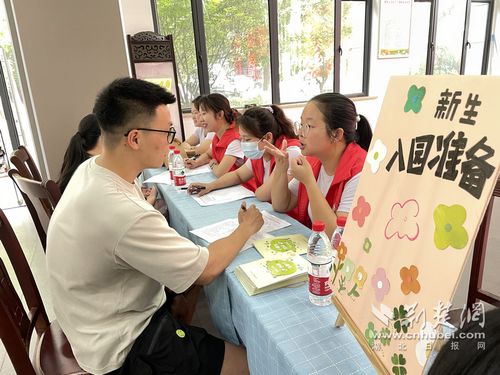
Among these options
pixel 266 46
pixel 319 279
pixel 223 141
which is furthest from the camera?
pixel 266 46

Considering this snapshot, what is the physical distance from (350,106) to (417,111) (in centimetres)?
82

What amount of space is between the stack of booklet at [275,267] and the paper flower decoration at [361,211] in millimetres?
314

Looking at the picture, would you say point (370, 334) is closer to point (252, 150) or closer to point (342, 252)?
point (342, 252)

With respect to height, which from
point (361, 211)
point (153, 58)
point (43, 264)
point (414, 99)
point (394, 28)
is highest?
point (394, 28)

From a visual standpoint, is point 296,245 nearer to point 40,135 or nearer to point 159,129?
point 159,129

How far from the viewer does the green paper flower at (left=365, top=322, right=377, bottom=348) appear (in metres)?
0.65

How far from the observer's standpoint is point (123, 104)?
1061 millimetres

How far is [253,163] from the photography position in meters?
2.05

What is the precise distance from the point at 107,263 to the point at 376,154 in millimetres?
720

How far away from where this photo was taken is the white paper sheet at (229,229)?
134 centimetres

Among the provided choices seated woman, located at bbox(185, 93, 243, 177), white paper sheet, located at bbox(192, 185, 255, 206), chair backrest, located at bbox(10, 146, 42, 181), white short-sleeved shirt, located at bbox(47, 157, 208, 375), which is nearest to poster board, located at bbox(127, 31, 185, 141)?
seated woman, located at bbox(185, 93, 243, 177)

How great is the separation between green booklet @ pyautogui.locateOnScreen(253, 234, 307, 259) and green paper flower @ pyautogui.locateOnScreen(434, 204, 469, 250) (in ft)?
2.09

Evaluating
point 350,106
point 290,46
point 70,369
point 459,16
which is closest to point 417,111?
point 350,106

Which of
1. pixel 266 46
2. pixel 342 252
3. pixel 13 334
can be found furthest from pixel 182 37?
pixel 342 252
